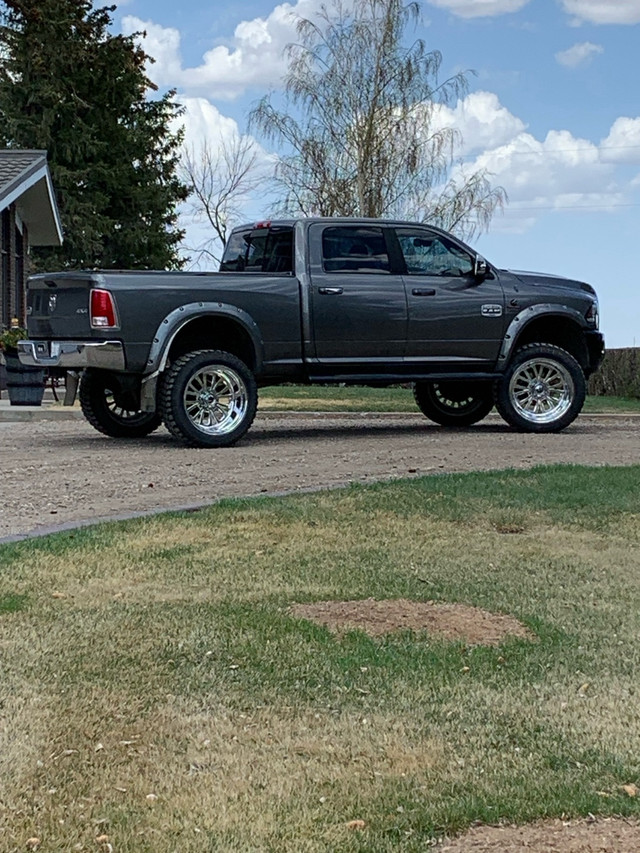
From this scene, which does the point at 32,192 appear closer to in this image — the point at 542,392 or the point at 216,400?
the point at 542,392

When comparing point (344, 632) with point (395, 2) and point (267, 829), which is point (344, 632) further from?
point (395, 2)

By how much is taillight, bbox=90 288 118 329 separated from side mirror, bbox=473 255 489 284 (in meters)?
3.95

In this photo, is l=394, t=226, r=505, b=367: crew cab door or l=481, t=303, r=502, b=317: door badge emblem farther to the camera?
l=481, t=303, r=502, b=317: door badge emblem

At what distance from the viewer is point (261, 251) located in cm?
1393

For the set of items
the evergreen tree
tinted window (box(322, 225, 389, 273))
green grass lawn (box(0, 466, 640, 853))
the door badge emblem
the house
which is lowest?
green grass lawn (box(0, 466, 640, 853))

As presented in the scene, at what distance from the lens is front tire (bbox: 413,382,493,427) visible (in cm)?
1565

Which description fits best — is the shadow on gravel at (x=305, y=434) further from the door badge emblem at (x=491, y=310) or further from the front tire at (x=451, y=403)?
the door badge emblem at (x=491, y=310)

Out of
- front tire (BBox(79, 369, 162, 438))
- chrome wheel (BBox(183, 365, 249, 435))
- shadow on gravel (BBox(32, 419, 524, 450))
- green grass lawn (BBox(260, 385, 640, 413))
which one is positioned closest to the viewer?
chrome wheel (BBox(183, 365, 249, 435))

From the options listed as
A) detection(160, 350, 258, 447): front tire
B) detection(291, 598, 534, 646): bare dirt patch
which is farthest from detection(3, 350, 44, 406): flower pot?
detection(291, 598, 534, 646): bare dirt patch

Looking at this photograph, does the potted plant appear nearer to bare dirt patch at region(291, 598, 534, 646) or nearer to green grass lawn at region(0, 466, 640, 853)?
green grass lawn at region(0, 466, 640, 853)

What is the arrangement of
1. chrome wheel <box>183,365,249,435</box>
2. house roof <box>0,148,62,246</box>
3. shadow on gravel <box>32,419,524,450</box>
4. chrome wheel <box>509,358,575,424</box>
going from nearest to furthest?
A: chrome wheel <box>183,365,249,435</box> < shadow on gravel <box>32,419,524,450</box> < chrome wheel <box>509,358,575,424</box> < house roof <box>0,148,62,246</box>

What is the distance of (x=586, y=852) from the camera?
3.25 metres

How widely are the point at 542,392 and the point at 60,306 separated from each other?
5.31 metres

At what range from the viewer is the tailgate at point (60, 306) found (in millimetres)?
12414
